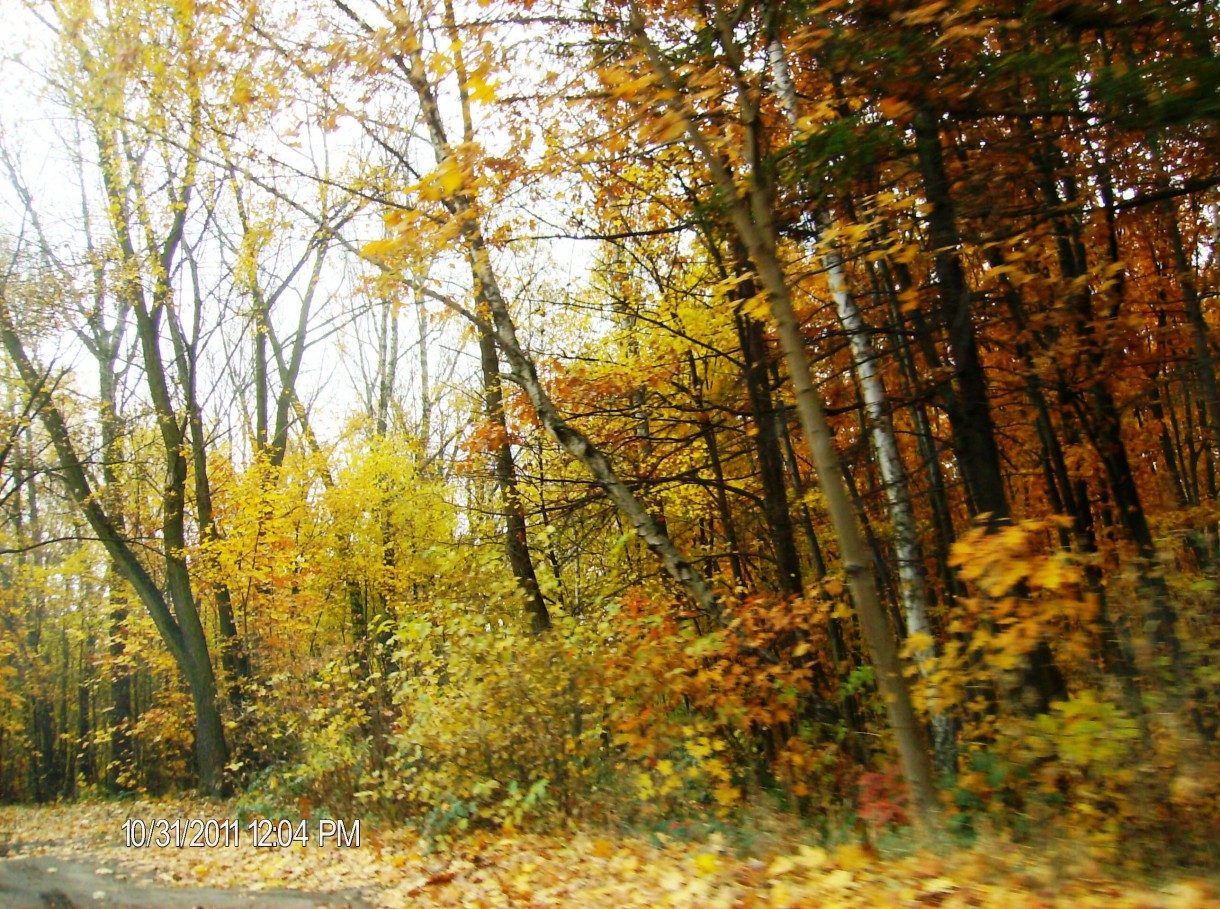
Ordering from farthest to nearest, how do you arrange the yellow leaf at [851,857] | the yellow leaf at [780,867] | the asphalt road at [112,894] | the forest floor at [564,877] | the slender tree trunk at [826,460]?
the asphalt road at [112,894], the yellow leaf at [780,867], the slender tree trunk at [826,460], the yellow leaf at [851,857], the forest floor at [564,877]

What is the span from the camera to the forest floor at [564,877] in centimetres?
379

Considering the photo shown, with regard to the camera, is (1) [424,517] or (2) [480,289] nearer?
(2) [480,289]

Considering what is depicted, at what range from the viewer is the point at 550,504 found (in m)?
9.56

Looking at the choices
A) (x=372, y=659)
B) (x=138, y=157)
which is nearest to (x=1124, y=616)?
(x=372, y=659)

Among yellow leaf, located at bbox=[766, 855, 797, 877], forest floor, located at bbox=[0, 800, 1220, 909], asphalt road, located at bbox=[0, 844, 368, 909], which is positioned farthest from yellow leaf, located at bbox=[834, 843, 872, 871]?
asphalt road, located at bbox=[0, 844, 368, 909]

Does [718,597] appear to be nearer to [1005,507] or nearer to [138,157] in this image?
[1005,507]

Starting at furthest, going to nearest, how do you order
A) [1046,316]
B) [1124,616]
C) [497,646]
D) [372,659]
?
1. [372,659]
2. [497,646]
3. [1046,316]
4. [1124,616]

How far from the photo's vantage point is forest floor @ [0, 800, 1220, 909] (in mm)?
3793

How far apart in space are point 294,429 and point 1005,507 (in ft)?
79.6

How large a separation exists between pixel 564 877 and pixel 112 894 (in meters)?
4.67

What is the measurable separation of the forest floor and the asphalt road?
0.02 m

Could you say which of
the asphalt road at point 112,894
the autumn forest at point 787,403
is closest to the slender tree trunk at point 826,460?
the autumn forest at point 787,403

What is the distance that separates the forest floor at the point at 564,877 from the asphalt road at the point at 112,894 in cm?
2

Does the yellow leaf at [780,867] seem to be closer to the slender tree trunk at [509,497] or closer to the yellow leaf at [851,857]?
the yellow leaf at [851,857]
